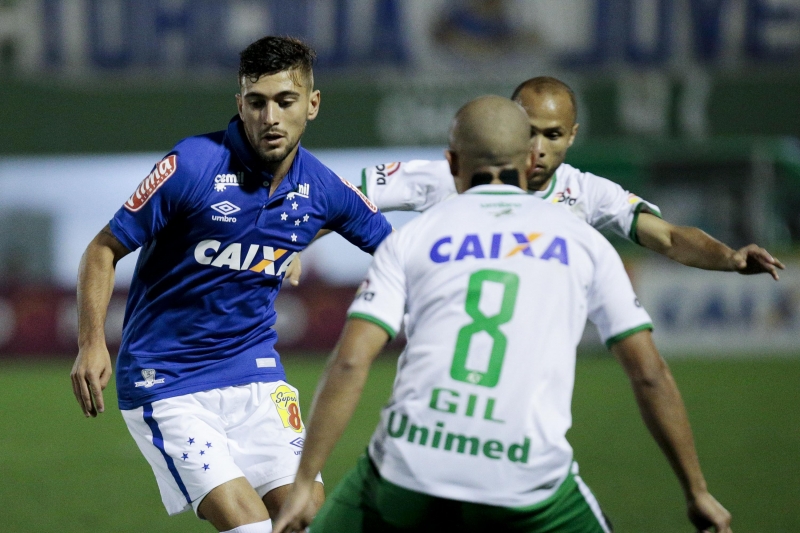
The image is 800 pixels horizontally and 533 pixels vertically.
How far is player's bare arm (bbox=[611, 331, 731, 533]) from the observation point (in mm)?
3061

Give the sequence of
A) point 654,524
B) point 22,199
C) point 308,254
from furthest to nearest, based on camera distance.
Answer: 1. point 22,199
2. point 308,254
3. point 654,524

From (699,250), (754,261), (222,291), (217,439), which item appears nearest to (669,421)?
(754,261)

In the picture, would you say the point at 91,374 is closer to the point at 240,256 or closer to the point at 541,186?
the point at 240,256

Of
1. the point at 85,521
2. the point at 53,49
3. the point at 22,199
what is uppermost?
the point at 53,49

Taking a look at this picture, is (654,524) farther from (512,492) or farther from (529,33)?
(529,33)

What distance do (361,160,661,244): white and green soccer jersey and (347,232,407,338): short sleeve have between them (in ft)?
6.54

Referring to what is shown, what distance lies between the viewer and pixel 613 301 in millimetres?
3125

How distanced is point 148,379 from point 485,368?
187 centimetres

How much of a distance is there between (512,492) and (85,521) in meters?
4.82

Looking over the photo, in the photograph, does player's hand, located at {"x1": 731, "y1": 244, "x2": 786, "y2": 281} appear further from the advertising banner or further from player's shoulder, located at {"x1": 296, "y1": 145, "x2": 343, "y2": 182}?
the advertising banner

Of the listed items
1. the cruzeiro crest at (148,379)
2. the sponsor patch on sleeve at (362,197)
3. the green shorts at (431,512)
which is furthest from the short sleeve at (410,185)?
the green shorts at (431,512)

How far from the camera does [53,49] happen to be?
61.5ft

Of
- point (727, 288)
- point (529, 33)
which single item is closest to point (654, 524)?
point (727, 288)

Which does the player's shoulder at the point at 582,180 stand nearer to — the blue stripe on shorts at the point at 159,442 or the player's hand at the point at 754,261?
the player's hand at the point at 754,261
